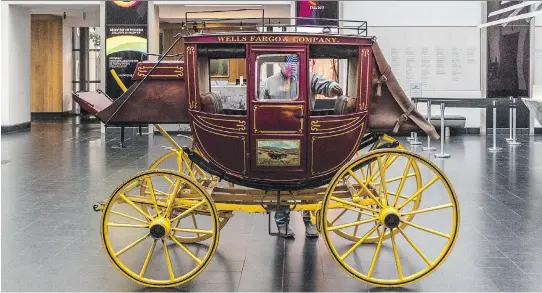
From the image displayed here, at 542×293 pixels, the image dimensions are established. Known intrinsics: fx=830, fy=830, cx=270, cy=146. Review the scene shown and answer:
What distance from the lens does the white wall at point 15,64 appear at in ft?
62.6

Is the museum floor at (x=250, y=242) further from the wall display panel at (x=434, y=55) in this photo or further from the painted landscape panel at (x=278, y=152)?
the wall display panel at (x=434, y=55)

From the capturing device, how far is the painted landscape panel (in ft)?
18.1

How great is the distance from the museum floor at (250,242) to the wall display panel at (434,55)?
593 cm

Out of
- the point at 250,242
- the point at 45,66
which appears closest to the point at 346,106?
the point at 250,242

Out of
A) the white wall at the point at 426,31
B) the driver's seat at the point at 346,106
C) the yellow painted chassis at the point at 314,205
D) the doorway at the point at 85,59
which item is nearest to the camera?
the yellow painted chassis at the point at 314,205

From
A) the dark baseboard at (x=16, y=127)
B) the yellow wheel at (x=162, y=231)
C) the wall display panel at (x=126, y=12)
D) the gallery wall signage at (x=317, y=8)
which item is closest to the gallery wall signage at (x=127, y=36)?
the wall display panel at (x=126, y=12)

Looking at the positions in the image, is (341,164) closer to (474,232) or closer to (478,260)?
(478,260)

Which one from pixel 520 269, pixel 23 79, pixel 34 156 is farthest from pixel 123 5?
pixel 520 269

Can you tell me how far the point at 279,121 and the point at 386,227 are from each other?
3.25ft

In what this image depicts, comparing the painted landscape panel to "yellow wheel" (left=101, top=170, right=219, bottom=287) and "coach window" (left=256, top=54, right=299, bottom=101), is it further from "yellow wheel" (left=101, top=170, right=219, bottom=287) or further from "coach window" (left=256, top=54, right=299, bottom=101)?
"yellow wheel" (left=101, top=170, right=219, bottom=287)

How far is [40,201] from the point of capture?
9.08m

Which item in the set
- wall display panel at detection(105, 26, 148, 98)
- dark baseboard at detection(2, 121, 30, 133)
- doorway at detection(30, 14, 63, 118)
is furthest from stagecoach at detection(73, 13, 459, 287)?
doorway at detection(30, 14, 63, 118)

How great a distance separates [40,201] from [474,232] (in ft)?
15.3

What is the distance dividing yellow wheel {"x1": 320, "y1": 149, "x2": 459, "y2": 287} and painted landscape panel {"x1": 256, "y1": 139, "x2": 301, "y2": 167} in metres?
0.36
